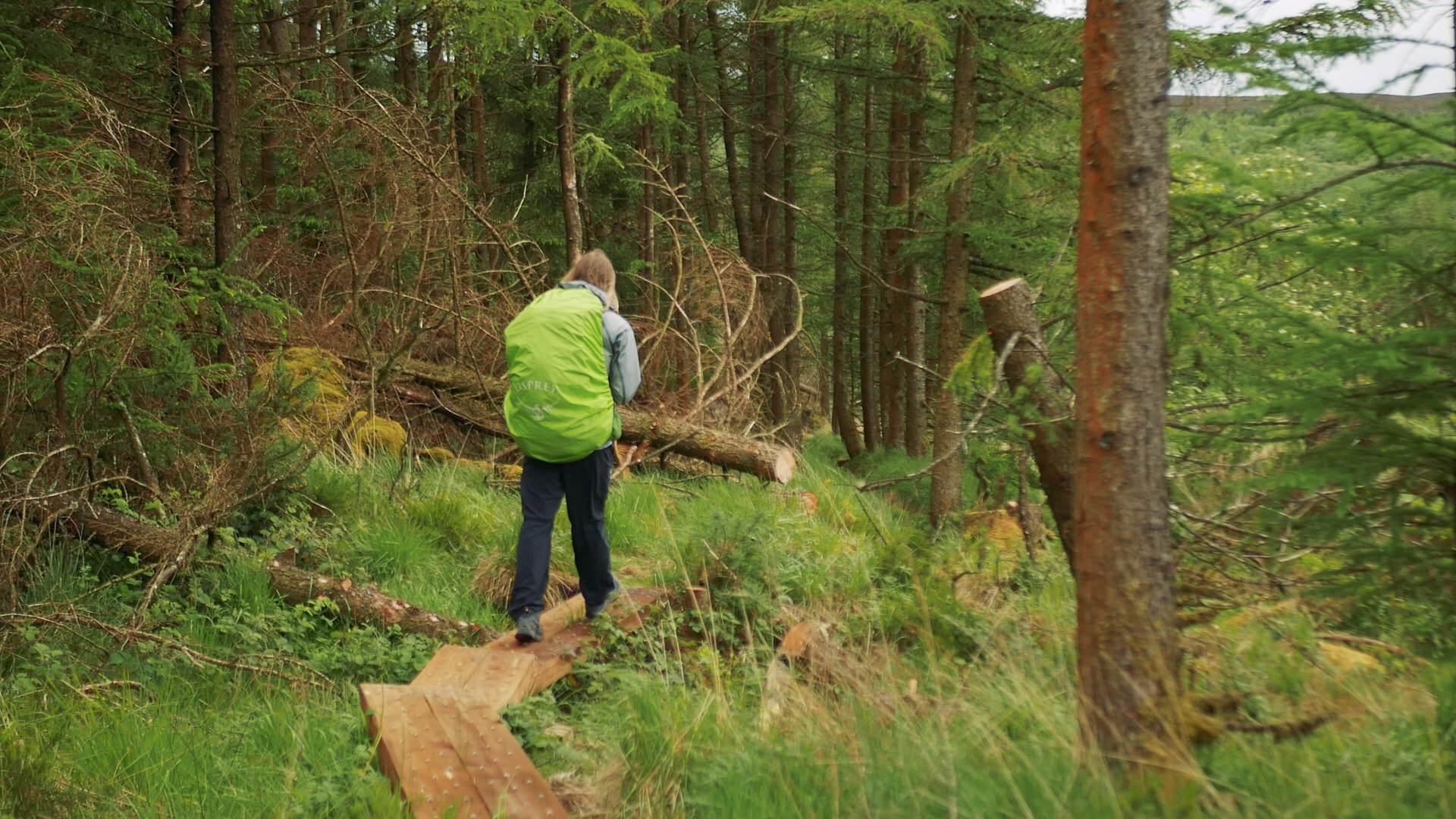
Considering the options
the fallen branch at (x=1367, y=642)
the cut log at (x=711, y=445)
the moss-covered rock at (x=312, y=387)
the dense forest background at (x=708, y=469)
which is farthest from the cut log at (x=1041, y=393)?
the moss-covered rock at (x=312, y=387)

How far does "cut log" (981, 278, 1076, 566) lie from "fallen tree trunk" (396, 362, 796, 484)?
441 cm

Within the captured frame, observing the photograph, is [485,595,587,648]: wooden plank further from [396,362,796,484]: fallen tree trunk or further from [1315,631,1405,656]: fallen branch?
[1315,631,1405,656]: fallen branch

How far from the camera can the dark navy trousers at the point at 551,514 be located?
5.65 m

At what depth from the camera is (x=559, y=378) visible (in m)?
5.43

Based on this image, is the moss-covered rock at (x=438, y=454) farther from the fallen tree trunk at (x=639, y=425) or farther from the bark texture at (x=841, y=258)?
the bark texture at (x=841, y=258)

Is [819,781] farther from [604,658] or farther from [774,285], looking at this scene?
[774,285]

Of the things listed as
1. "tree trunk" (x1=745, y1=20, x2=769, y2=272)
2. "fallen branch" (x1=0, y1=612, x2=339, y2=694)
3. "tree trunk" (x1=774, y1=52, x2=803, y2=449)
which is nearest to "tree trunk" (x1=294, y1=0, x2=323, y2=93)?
"tree trunk" (x1=745, y1=20, x2=769, y2=272)

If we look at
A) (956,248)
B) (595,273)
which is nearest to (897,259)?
(956,248)

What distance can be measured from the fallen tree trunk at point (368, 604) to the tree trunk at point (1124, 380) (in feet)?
12.5

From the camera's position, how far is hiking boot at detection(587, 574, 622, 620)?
19.3 ft

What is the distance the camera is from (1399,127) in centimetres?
361

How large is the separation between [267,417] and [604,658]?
10.5 ft

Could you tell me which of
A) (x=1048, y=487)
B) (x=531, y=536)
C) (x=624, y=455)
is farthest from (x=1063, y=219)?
(x=531, y=536)

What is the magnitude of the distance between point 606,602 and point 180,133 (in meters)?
5.67
